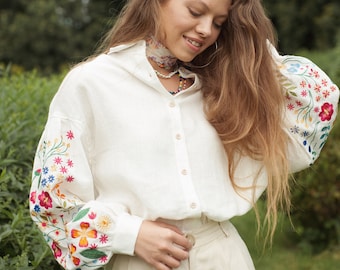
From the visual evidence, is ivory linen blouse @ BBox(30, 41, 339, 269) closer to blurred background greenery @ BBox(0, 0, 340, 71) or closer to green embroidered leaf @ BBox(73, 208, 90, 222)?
green embroidered leaf @ BBox(73, 208, 90, 222)

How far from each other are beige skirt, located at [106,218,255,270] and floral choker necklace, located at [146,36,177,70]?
580 millimetres

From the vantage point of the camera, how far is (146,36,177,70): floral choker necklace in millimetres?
2458

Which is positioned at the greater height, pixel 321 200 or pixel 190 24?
pixel 190 24

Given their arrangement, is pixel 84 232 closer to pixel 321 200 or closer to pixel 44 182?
pixel 44 182

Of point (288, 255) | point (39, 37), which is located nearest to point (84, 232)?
point (288, 255)

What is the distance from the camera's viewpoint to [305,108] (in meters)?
2.56

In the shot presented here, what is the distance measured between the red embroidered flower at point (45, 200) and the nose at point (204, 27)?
2.43 ft

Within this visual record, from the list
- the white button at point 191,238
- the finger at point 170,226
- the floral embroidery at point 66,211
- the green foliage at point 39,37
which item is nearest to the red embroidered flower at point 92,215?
the floral embroidery at point 66,211

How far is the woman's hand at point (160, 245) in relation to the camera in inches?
85.4

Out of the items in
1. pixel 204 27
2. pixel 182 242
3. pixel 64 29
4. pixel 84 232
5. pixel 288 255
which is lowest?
pixel 64 29

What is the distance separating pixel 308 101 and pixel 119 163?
77 cm

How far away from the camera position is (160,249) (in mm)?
2180

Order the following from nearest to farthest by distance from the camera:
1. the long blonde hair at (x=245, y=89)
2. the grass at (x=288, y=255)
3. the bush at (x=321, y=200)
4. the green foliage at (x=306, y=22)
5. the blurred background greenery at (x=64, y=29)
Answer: the long blonde hair at (x=245, y=89) < the bush at (x=321, y=200) < the grass at (x=288, y=255) < the green foliage at (x=306, y=22) < the blurred background greenery at (x=64, y=29)

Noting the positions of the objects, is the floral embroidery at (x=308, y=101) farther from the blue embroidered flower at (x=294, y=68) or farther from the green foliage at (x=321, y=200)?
the green foliage at (x=321, y=200)
